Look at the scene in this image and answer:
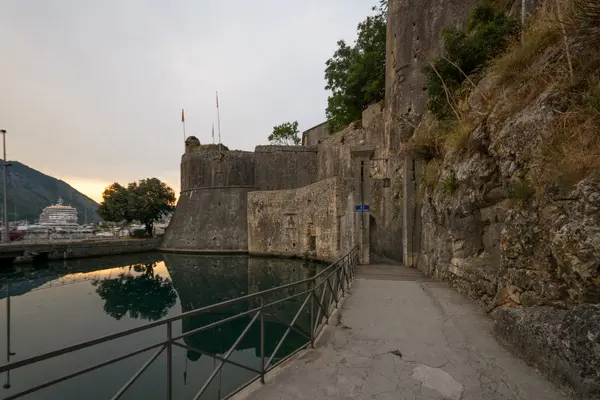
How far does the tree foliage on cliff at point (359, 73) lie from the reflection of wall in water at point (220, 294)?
485 inches

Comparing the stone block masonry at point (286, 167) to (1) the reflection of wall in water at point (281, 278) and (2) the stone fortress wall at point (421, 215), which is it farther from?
(1) the reflection of wall in water at point (281, 278)

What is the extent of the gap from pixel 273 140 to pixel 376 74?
23.3 meters

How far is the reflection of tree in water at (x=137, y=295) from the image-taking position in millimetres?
10205

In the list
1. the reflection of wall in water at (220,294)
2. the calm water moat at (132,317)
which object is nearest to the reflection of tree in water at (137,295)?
the calm water moat at (132,317)

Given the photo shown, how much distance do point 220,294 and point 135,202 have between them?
1951 centimetres

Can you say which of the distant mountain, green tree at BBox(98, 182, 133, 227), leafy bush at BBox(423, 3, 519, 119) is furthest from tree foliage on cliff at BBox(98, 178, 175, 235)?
the distant mountain

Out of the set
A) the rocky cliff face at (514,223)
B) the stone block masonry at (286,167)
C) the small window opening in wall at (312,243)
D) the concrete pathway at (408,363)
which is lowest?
the small window opening in wall at (312,243)

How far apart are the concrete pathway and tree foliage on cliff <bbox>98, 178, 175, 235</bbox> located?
27189 millimetres

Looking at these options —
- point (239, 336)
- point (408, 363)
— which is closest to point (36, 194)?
point (239, 336)

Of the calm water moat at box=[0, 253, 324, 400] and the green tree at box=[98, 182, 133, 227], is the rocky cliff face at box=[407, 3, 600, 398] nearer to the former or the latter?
the calm water moat at box=[0, 253, 324, 400]

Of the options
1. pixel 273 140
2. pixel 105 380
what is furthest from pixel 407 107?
pixel 273 140

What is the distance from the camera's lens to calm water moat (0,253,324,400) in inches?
224

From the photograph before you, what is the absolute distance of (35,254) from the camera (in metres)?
19.3

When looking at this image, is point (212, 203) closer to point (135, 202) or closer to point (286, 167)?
point (286, 167)
